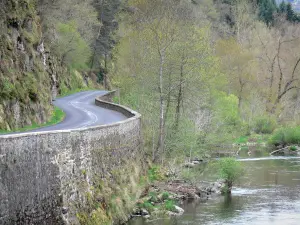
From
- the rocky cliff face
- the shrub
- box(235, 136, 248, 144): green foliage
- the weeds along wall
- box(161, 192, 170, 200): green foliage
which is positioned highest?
the rocky cliff face

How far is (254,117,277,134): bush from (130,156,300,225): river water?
26146 mm

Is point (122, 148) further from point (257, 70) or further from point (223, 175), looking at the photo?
point (257, 70)

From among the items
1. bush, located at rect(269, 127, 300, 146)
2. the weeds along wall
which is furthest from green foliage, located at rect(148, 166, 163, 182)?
bush, located at rect(269, 127, 300, 146)

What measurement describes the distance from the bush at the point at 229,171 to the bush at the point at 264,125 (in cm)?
3410

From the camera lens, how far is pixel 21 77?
131ft

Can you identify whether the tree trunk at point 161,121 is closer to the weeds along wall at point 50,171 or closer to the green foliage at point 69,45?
the weeds along wall at point 50,171

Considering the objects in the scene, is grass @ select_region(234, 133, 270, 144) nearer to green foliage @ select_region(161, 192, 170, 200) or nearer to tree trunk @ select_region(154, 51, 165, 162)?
tree trunk @ select_region(154, 51, 165, 162)

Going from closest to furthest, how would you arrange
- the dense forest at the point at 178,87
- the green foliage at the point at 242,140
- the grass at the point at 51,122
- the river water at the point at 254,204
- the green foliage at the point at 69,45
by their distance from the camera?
the river water at the point at 254,204 < the grass at the point at 51,122 < the dense forest at the point at 178,87 < the green foliage at the point at 242,140 < the green foliage at the point at 69,45

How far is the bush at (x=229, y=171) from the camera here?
34.4m

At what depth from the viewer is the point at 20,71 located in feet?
132

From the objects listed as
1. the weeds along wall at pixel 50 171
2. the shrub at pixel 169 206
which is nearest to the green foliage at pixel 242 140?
the shrub at pixel 169 206

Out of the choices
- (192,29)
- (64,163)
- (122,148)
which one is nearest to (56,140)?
(64,163)

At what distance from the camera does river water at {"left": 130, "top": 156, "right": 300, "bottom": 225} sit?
2659 cm

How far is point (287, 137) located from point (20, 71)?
101ft
